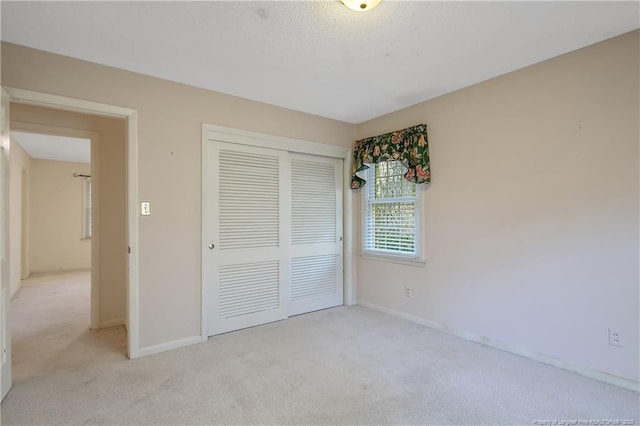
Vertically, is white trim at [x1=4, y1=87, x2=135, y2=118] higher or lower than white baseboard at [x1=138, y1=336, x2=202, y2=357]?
higher

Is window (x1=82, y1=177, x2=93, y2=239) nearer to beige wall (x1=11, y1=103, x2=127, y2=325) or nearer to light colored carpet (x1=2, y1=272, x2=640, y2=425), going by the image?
beige wall (x1=11, y1=103, x2=127, y2=325)

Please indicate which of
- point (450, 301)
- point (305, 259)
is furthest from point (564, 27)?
point (305, 259)

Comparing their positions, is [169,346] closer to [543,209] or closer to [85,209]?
[543,209]

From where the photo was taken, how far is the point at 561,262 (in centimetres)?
246

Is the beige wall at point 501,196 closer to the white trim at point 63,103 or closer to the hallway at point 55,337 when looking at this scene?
the white trim at point 63,103

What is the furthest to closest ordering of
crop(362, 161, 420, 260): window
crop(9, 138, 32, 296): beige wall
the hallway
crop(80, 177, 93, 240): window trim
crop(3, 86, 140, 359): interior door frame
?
crop(80, 177, 93, 240): window trim → crop(9, 138, 32, 296): beige wall → crop(362, 161, 420, 260): window → crop(3, 86, 140, 359): interior door frame → the hallway

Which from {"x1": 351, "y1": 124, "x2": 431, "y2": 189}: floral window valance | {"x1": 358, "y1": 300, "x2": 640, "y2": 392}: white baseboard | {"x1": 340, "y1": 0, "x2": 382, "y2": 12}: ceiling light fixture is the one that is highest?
{"x1": 340, "y1": 0, "x2": 382, "y2": 12}: ceiling light fixture

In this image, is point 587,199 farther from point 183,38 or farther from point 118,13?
point 118,13

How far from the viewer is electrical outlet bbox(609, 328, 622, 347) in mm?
2207

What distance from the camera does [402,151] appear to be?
3.52 m

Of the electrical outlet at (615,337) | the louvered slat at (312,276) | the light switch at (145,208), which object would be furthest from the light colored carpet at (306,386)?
the light switch at (145,208)

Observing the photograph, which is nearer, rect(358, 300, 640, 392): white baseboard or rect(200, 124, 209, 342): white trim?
rect(358, 300, 640, 392): white baseboard

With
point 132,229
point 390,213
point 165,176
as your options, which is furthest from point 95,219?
point 390,213

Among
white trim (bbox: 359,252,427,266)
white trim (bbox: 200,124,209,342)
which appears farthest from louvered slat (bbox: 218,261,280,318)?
white trim (bbox: 359,252,427,266)
